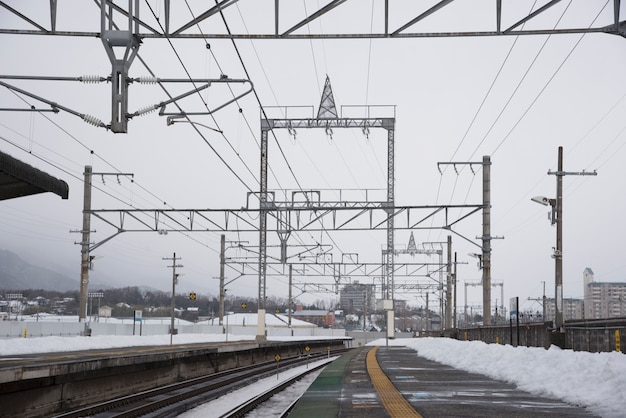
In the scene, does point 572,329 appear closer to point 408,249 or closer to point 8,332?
point 8,332

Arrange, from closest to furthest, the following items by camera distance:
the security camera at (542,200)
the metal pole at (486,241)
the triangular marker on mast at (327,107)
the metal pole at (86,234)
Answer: the security camera at (542,200), the metal pole at (486,241), the triangular marker on mast at (327,107), the metal pole at (86,234)

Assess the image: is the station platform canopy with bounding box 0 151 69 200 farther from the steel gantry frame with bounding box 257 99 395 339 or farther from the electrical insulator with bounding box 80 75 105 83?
the steel gantry frame with bounding box 257 99 395 339

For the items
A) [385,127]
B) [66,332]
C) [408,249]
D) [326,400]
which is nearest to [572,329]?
[326,400]

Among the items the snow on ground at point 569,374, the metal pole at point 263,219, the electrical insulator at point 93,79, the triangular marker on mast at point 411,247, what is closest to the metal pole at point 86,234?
the metal pole at point 263,219

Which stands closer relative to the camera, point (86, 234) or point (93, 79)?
point (93, 79)

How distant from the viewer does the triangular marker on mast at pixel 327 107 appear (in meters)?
43.8

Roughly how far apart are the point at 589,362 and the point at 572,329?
39.3 feet

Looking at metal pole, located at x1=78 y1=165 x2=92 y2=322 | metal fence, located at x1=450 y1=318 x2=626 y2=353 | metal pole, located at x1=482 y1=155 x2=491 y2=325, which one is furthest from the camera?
metal pole, located at x1=78 y1=165 x2=92 y2=322

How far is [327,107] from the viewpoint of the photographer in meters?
44.2

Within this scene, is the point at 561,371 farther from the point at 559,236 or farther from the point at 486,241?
the point at 486,241

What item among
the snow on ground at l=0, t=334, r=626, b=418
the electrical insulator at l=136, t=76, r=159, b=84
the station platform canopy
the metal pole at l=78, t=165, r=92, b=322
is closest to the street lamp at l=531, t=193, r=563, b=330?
the snow on ground at l=0, t=334, r=626, b=418

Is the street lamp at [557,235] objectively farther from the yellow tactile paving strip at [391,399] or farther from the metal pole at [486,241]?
the yellow tactile paving strip at [391,399]

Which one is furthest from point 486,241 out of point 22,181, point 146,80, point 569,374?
point 22,181

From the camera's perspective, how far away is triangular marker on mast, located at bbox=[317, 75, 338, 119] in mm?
43750
